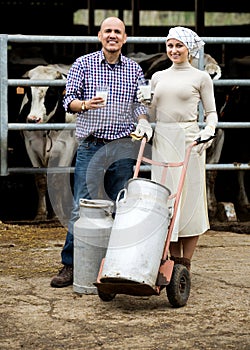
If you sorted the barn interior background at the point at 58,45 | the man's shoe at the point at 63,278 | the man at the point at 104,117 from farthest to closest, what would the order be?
the barn interior background at the point at 58,45 → the man's shoe at the point at 63,278 → the man at the point at 104,117

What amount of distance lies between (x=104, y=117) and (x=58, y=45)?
10255 millimetres

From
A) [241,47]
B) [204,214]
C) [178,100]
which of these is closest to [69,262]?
[204,214]

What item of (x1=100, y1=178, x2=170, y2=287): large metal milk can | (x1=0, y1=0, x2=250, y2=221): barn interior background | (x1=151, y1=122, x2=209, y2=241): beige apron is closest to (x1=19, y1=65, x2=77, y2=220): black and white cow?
(x1=0, y1=0, x2=250, y2=221): barn interior background

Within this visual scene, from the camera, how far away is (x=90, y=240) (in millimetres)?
4773

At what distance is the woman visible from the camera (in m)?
4.89

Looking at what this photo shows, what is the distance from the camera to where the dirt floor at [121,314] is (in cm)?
390

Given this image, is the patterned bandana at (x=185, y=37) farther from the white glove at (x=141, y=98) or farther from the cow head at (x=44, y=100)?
the cow head at (x=44, y=100)

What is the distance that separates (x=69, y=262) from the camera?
16.7 feet

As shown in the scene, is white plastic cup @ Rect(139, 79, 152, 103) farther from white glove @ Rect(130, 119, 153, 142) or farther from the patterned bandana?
the patterned bandana

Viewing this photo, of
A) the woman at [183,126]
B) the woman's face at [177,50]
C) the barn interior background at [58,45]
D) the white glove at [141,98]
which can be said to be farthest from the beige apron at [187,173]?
the barn interior background at [58,45]

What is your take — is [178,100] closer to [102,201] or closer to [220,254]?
[102,201]

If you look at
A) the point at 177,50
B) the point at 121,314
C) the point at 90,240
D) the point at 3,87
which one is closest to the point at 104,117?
the point at 177,50

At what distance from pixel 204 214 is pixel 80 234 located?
0.82 metres

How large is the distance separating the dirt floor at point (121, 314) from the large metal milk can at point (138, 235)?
0.25 metres
